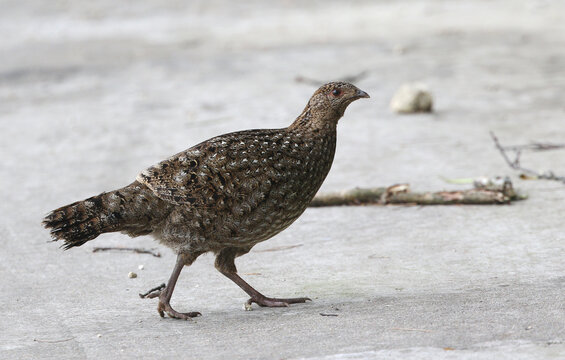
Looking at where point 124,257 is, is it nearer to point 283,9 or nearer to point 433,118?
point 433,118

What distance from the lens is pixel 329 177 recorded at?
7.61 m

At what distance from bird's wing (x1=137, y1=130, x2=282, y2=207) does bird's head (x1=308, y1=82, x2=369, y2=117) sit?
18.4 inches

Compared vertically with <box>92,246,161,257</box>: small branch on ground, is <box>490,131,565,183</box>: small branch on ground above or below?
above

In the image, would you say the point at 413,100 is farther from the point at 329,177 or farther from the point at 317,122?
the point at 317,122

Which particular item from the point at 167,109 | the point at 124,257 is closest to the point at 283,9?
the point at 167,109

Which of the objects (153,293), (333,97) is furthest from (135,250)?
(333,97)

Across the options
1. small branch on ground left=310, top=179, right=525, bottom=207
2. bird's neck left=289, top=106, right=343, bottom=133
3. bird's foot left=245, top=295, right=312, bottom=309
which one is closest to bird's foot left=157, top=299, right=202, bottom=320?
bird's foot left=245, top=295, right=312, bottom=309

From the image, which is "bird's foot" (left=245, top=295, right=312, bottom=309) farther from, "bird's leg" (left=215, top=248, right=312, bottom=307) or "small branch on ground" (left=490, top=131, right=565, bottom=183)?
"small branch on ground" (left=490, top=131, right=565, bottom=183)

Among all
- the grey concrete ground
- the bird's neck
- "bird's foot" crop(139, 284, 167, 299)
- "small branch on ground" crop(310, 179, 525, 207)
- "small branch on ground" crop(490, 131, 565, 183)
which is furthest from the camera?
"small branch on ground" crop(490, 131, 565, 183)

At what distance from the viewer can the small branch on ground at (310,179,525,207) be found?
6516 mm

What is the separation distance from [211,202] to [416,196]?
2240 millimetres

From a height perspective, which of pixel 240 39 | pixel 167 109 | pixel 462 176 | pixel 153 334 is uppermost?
pixel 240 39

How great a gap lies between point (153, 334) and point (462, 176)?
344 cm

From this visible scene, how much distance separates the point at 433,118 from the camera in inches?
364
